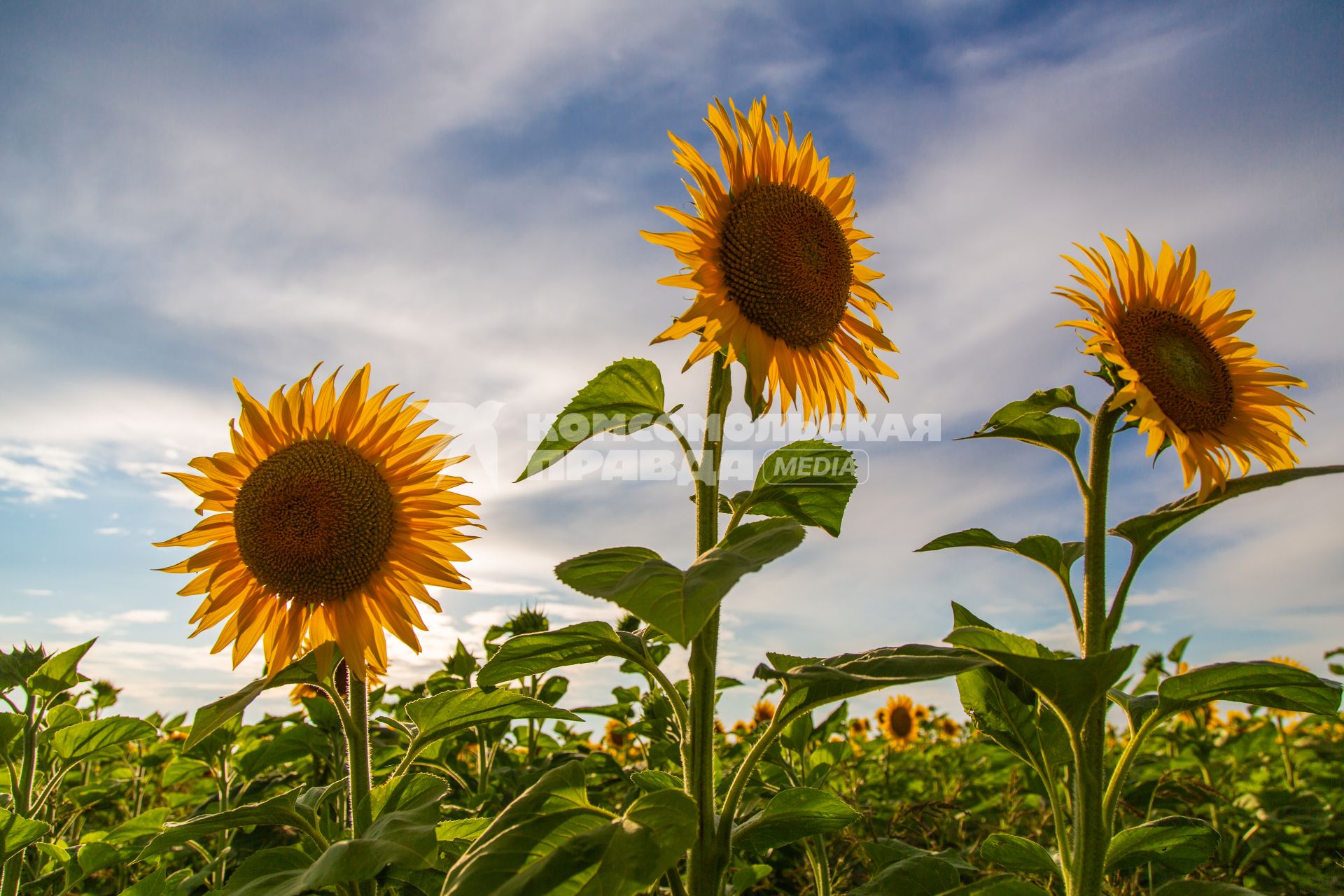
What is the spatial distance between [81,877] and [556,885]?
254cm

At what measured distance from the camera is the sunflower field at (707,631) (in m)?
1.75

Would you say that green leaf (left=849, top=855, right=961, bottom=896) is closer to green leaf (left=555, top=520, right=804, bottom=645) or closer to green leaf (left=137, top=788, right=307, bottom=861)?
green leaf (left=555, top=520, right=804, bottom=645)

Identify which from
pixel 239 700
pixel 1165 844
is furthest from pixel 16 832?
pixel 1165 844

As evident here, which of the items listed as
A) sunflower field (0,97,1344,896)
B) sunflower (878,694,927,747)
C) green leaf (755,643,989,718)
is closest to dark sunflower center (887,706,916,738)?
sunflower (878,694,927,747)

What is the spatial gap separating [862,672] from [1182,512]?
3.39ft

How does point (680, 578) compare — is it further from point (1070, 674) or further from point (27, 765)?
point (27, 765)

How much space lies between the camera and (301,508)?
2.59m

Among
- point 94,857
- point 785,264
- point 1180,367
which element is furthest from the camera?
point 94,857

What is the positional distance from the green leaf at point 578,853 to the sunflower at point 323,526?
1087 millimetres

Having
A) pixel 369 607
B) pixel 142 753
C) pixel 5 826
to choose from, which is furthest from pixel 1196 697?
pixel 142 753

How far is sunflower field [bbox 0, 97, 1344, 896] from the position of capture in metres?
1.75

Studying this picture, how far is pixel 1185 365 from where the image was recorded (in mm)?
2576

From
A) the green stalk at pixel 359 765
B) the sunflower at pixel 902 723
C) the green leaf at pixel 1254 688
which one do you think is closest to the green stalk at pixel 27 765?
→ the green stalk at pixel 359 765

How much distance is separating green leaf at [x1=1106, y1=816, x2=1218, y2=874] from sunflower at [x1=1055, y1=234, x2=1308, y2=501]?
0.86 meters
